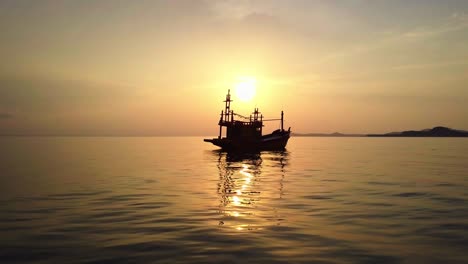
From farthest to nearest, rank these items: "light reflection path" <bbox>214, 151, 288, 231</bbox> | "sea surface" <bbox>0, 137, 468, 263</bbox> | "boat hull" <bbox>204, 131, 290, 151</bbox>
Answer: "boat hull" <bbox>204, 131, 290, 151</bbox>
"light reflection path" <bbox>214, 151, 288, 231</bbox>
"sea surface" <bbox>0, 137, 468, 263</bbox>

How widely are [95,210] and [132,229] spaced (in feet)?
13.4

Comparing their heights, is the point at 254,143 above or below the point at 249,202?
above

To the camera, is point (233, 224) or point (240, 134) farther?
point (240, 134)

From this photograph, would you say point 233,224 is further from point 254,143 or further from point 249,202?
point 254,143

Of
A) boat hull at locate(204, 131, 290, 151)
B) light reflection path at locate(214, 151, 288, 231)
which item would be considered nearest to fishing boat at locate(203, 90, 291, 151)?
boat hull at locate(204, 131, 290, 151)

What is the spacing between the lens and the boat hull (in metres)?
63.7

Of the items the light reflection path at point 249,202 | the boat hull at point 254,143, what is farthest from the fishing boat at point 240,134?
the light reflection path at point 249,202

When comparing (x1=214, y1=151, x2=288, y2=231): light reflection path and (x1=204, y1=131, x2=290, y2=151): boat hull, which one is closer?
(x1=214, y1=151, x2=288, y2=231): light reflection path

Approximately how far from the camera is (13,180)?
85.4 ft

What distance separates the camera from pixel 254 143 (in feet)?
215

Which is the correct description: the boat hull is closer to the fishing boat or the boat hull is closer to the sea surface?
the fishing boat

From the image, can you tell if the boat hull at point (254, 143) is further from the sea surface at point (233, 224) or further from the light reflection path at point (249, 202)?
the sea surface at point (233, 224)

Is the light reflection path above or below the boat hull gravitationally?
below

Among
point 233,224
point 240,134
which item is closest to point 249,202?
point 233,224
